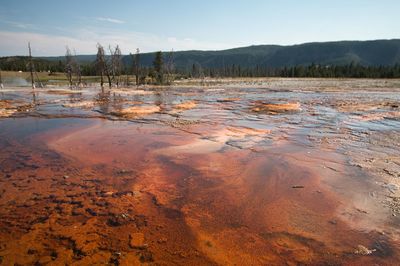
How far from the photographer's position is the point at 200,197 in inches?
276

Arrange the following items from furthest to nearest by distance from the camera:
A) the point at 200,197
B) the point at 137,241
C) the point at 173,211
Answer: the point at 200,197
the point at 173,211
the point at 137,241

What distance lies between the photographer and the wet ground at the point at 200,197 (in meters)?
4.98

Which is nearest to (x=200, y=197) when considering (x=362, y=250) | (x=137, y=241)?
(x=137, y=241)

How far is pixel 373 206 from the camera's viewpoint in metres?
6.51

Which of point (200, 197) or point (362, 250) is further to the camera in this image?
point (200, 197)

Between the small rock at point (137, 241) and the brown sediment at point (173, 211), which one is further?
the small rock at point (137, 241)

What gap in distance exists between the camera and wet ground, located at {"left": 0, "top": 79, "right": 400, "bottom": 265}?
4980 mm

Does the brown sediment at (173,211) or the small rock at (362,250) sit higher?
the brown sediment at (173,211)

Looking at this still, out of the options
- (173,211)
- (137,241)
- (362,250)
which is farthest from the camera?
→ (173,211)

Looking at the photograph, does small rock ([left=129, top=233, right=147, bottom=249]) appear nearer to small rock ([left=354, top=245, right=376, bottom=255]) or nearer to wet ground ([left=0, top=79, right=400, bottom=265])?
wet ground ([left=0, top=79, right=400, bottom=265])

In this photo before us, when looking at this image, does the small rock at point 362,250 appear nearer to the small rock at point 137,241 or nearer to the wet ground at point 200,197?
the wet ground at point 200,197

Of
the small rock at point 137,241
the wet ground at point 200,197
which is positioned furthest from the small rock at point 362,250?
the small rock at point 137,241

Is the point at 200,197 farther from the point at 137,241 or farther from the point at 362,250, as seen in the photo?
the point at 362,250

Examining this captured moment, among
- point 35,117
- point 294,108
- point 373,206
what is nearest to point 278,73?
point 294,108
